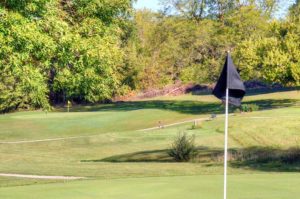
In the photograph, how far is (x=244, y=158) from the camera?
28.2 m

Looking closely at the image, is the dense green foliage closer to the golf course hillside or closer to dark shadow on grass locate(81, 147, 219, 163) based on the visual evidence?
the golf course hillside

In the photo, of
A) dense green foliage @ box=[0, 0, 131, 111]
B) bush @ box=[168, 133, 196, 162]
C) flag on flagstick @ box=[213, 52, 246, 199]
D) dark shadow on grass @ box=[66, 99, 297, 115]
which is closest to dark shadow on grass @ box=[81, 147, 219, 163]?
bush @ box=[168, 133, 196, 162]

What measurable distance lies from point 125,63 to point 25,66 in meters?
52.5

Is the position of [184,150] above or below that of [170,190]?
below

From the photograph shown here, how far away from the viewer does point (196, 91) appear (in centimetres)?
8281

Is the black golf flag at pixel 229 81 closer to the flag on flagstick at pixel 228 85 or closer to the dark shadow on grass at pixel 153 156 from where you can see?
the flag on flagstick at pixel 228 85

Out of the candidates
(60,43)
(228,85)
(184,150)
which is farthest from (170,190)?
(184,150)

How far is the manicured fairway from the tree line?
288cm

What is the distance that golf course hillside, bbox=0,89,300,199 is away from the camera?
46.4 ft

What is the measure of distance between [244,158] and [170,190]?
14.9m

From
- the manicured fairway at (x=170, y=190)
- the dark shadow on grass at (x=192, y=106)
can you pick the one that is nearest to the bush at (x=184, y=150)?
the manicured fairway at (x=170, y=190)

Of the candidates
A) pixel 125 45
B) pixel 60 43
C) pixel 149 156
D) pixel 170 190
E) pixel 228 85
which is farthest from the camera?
pixel 125 45

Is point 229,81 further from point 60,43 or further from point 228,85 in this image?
point 60,43

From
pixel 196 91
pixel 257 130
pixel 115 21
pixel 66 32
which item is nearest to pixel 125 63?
pixel 196 91
